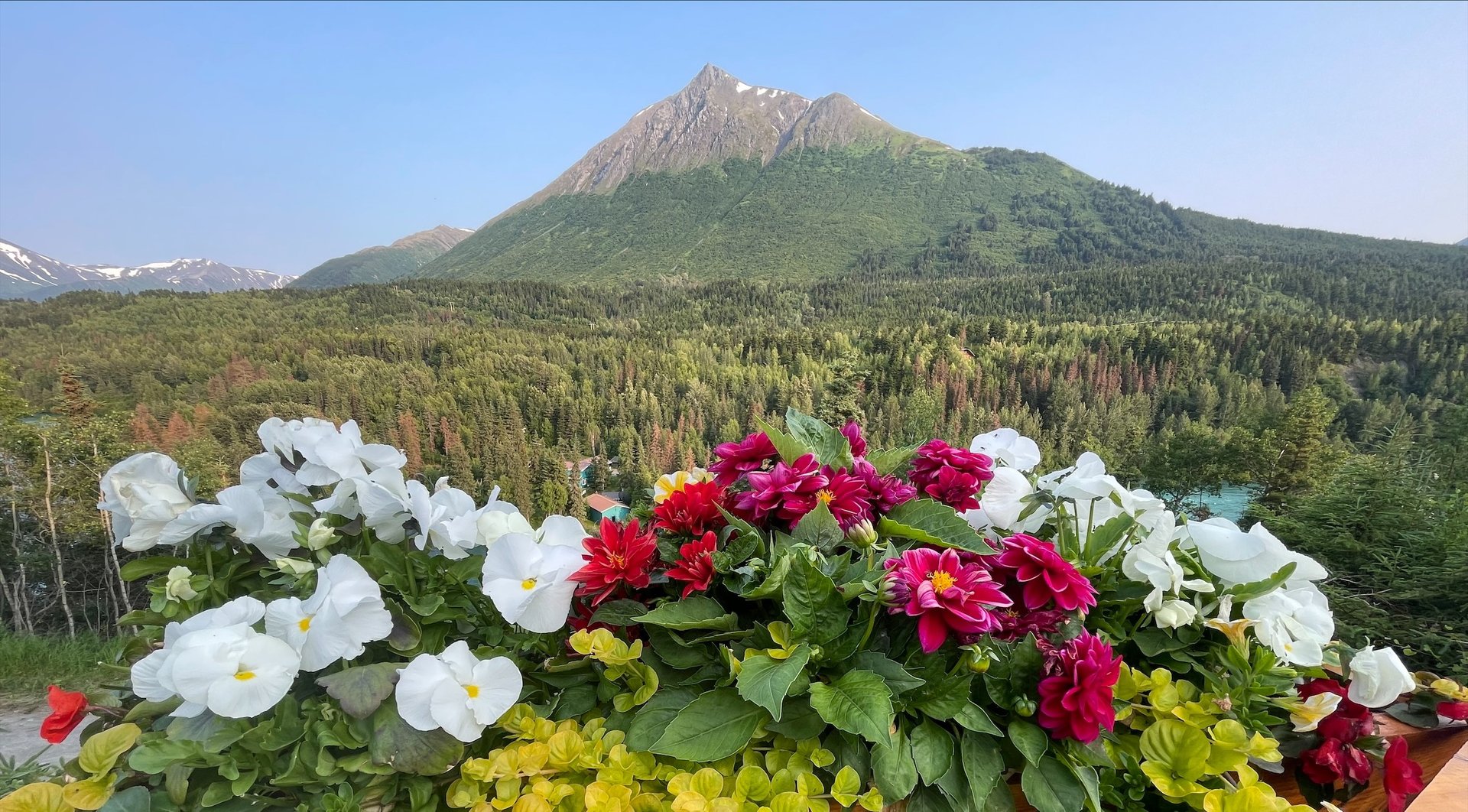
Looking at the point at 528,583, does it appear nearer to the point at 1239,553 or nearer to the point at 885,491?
the point at 885,491

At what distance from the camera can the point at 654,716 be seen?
1135 millimetres

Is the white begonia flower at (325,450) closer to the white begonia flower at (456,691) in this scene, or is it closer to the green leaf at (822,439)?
the white begonia flower at (456,691)

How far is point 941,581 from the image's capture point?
41.1 inches

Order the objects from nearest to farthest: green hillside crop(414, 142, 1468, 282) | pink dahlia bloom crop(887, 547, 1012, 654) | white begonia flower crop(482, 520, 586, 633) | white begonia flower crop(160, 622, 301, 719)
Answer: white begonia flower crop(160, 622, 301, 719) < pink dahlia bloom crop(887, 547, 1012, 654) < white begonia flower crop(482, 520, 586, 633) < green hillside crop(414, 142, 1468, 282)

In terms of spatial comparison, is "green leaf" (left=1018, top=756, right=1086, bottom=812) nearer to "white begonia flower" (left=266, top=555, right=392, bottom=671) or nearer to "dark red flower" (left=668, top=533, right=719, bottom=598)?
"dark red flower" (left=668, top=533, right=719, bottom=598)

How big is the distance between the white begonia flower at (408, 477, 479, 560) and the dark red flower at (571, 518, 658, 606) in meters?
0.26

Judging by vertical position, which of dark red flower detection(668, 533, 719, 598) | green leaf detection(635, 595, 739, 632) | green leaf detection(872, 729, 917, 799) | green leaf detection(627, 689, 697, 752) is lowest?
green leaf detection(872, 729, 917, 799)

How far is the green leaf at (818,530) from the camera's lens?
122cm

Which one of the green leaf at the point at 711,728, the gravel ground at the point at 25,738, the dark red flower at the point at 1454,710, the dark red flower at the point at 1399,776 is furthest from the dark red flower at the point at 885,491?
the gravel ground at the point at 25,738

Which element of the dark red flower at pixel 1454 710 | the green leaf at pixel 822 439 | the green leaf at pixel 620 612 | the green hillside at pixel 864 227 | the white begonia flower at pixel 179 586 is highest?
the green hillside at pixel 864 227

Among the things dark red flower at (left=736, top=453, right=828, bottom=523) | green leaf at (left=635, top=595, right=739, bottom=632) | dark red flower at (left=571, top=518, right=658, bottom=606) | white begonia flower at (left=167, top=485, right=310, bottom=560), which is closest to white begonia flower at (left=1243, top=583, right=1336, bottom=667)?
dark red flower at (left=736, top=453, right=828, bottom=523)

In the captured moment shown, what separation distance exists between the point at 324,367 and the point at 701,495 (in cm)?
7069

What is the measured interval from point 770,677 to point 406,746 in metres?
0.61

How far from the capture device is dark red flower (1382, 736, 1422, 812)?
1102 mm
